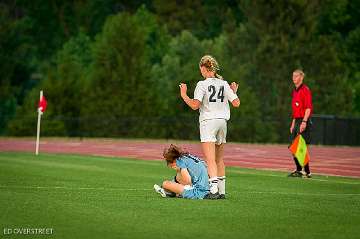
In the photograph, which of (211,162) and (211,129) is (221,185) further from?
(211,129)

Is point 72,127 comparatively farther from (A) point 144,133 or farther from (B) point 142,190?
(B) point 142,190

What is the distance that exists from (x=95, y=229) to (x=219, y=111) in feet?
13.9

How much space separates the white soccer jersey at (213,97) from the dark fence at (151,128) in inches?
1211

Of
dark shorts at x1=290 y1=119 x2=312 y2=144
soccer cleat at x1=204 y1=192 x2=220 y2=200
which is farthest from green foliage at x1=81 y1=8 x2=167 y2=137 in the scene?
soccer cleat at x1=204 y1=192 x2=220 y2=200

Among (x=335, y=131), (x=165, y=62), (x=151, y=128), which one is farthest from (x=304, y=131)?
(x=165, y=62)

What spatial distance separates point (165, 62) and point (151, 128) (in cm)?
1151

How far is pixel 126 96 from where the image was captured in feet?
179

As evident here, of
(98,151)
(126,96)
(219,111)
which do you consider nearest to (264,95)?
(126,96)

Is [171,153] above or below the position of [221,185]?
above

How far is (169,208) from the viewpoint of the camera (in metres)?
12.5

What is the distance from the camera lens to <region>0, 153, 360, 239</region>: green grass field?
1028cm

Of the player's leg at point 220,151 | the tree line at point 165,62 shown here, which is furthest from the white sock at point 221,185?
the tree line at point 165,62

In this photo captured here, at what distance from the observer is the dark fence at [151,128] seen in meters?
47.5

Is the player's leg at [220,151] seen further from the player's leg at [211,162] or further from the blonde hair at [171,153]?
the blonde hair at [171,153]
